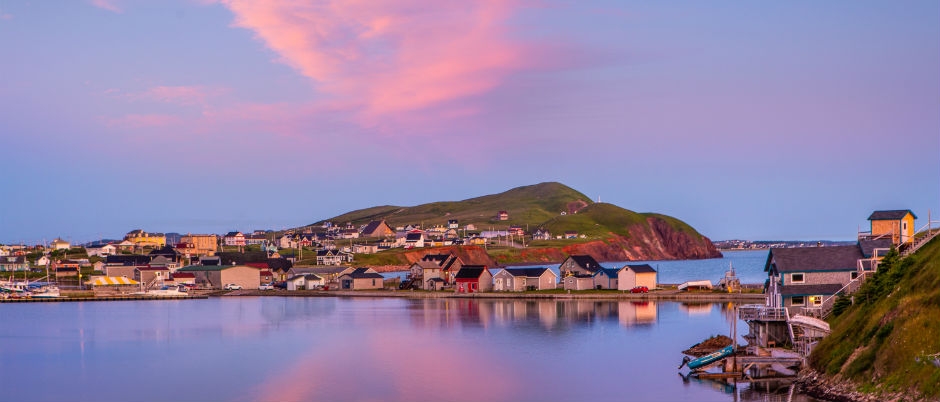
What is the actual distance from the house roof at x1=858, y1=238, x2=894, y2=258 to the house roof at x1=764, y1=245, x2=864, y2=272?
1.54ft

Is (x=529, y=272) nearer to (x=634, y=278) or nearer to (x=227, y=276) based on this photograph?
(x=634, y=278)

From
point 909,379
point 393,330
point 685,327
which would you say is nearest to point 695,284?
point 685,327

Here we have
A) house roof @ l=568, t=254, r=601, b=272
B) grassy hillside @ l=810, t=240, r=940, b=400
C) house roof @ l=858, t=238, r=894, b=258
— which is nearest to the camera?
grassy hillside @ l=810, t=240, r=940, b=400

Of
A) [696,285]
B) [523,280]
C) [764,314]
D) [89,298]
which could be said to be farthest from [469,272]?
[764,314]

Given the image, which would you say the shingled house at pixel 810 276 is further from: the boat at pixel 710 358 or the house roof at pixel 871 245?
the boat at pixel 710 358

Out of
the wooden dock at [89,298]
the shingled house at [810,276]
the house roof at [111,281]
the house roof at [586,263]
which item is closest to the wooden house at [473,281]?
the house roof at [586,263]

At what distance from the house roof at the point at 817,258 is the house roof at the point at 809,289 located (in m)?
0.91

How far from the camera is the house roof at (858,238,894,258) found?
46.1m

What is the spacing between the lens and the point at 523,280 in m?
98.9

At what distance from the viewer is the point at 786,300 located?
46.8 m

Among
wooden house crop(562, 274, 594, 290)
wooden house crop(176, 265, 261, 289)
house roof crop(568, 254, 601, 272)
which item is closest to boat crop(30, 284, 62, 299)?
wooden house crop(176, 265, 261, 289)

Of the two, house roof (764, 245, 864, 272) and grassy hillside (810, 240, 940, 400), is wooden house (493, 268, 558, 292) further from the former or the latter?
grassy hillside (810, 240, 940, 400)

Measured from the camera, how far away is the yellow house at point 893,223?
49.6 m

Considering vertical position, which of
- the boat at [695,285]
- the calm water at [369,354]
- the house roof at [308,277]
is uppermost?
the house roof at [308,277]
